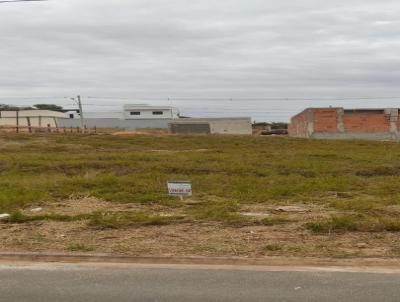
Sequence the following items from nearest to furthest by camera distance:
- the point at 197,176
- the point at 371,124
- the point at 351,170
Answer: the point at 197,176, the point at 351,170, the point at 371,124

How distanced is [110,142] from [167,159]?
46.5 ft

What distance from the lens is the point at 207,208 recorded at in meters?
11.3

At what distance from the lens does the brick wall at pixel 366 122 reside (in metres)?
54.1

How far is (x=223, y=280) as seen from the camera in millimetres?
6426

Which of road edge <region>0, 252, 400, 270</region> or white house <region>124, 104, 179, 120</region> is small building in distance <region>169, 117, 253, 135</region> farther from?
road edge <region>0, 252, 400, 270</region>

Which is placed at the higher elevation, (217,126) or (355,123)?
(355,123)

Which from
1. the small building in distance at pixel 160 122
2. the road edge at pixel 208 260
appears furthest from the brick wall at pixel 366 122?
the road edge at pixel 208 260

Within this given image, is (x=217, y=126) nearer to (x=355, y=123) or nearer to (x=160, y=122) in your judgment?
(x=160, y=122)

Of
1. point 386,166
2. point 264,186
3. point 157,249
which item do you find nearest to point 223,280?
point 157,249

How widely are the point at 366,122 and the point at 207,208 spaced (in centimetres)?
4648

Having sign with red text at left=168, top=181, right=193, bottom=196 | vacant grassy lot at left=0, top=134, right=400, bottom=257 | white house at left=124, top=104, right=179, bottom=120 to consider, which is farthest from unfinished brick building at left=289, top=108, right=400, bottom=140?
white house at left=124, top=104, right=179, bottom=120

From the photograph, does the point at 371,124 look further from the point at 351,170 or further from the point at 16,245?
the point at 16,245

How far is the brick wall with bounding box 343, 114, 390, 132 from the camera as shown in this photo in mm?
54112

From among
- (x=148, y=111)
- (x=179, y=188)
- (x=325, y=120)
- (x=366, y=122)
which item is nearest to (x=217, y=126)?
(x=325, y=120)
